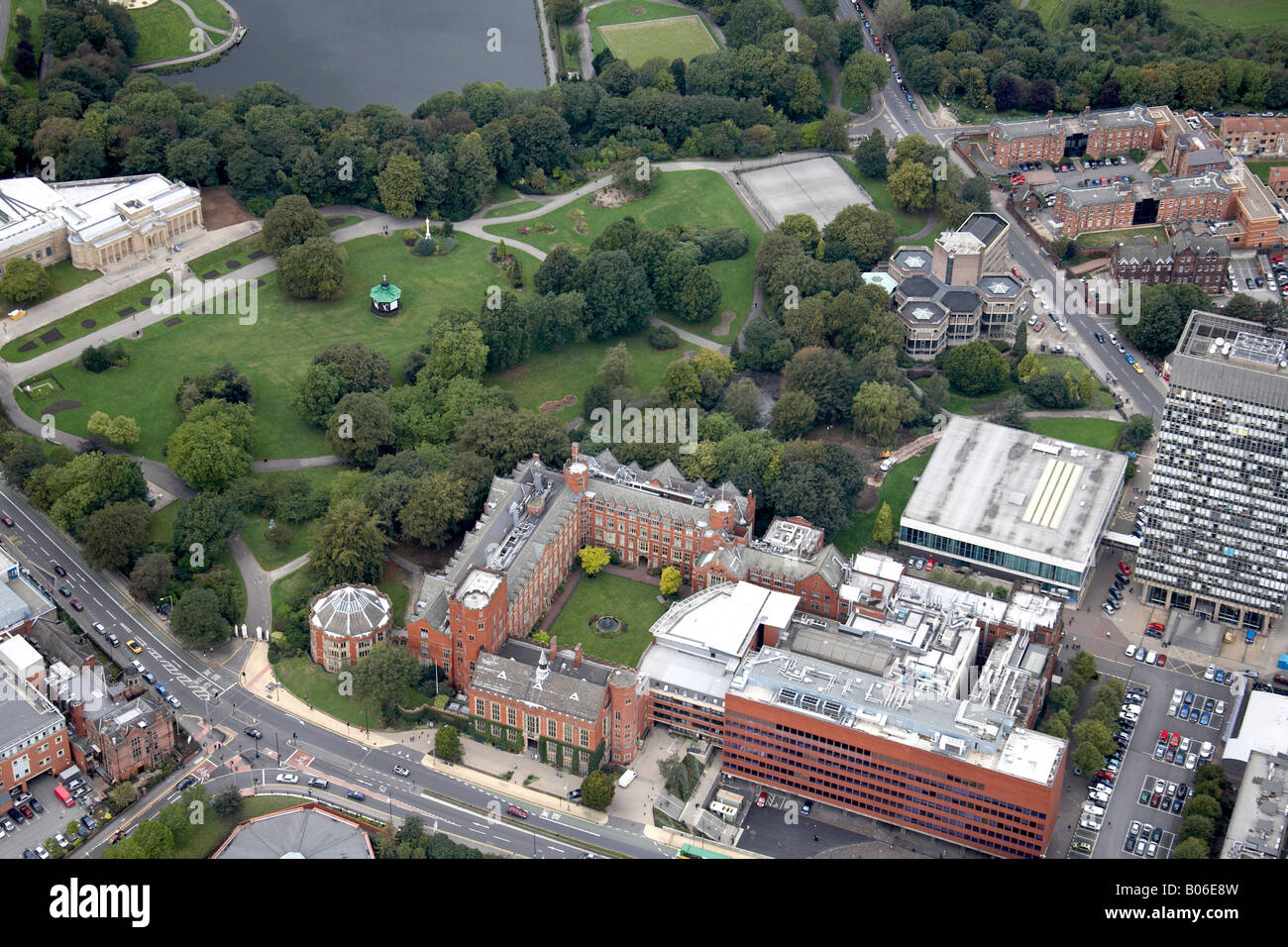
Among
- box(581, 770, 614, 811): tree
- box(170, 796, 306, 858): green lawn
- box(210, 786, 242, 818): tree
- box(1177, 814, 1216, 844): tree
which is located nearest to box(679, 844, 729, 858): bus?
box(581, 770, 614, 811): tree

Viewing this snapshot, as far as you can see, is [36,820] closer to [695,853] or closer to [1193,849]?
[695,853]

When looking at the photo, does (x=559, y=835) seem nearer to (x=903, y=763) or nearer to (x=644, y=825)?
(x=644, y=825)

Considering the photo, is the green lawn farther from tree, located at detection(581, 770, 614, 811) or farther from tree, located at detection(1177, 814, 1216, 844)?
tree, located at detection(1177, 814, 1216, 844)

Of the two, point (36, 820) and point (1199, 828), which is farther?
point (36, 820)

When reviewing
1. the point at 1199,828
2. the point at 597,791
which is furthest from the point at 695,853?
the point at 1199,828

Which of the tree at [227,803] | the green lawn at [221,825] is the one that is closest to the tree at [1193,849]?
the green lawn at [221,825]
